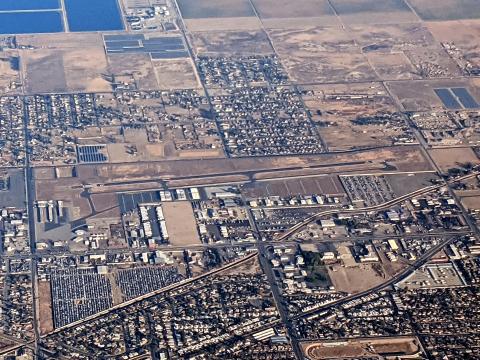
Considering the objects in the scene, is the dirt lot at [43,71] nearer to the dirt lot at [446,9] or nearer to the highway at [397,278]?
the highway at [397,278]

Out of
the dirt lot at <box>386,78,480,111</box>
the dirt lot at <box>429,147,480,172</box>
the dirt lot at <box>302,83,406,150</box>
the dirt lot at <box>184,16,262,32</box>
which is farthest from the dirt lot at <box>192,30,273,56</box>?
the dirt lot at <box>429,147,480,172</box>


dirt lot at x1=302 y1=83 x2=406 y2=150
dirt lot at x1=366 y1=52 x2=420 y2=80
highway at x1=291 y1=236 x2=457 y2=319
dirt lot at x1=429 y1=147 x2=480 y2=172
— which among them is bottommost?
highway at x1=291 y1=236 x2=457 y2=319

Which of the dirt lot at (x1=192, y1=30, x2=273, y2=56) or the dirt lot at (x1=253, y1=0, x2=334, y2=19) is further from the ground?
the dirt lot at (x1=253, y1=0, x2=334, y2=19)

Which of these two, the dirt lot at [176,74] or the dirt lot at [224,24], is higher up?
the dirt lot at [224,24]

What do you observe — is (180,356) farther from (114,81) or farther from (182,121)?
(114,81)

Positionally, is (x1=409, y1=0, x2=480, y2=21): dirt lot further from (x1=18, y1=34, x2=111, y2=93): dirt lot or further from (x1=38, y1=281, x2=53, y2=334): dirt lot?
(x1=38, y1=281, x2=53, y2=334): dirt lot

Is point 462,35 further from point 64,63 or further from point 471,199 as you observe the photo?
point 64,63

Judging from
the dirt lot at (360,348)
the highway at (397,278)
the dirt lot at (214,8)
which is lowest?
the dirt lot at (360,348)

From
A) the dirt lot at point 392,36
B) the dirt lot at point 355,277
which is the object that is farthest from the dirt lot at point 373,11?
the dirt lot at point 355,277
